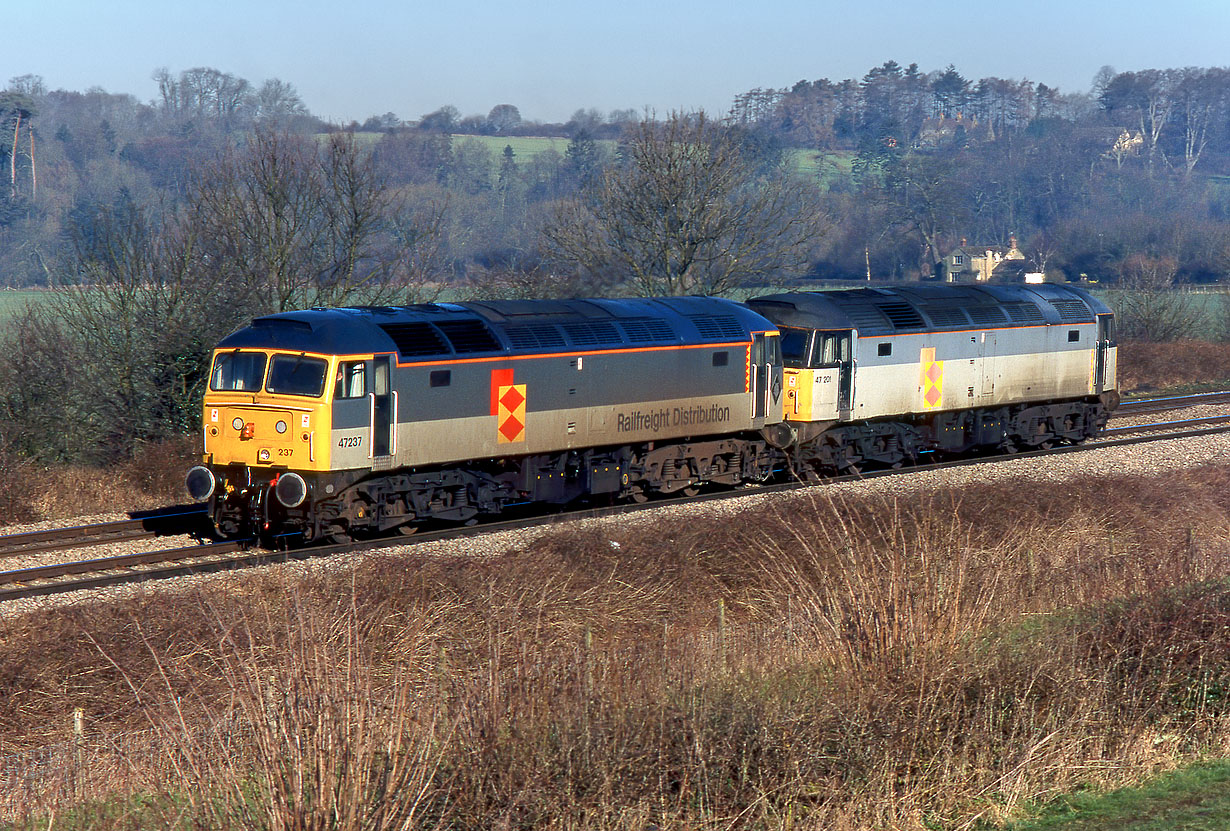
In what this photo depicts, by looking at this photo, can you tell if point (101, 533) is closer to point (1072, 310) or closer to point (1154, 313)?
point (1072, 310)

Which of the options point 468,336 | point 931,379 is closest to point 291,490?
point 468,336

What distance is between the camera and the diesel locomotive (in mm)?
18922

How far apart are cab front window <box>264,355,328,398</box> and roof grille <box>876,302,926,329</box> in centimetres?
1251

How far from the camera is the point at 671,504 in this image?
23078 mm

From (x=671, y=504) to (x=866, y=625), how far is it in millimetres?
12933

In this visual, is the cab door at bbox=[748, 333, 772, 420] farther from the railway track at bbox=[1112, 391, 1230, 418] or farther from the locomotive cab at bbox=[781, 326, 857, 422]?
the railway track at bbox=[1112, 391, 1230, 418]

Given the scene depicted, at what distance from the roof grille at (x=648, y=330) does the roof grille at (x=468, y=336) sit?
9.54ft

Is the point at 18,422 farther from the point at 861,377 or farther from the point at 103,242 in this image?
the point at 861,377

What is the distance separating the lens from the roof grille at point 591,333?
21.6m

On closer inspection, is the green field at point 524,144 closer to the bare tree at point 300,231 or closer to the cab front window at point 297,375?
the bare tree at point 300,231

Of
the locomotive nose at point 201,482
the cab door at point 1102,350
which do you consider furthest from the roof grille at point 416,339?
the cab door at point 1102,350

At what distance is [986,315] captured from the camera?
92.8 feet

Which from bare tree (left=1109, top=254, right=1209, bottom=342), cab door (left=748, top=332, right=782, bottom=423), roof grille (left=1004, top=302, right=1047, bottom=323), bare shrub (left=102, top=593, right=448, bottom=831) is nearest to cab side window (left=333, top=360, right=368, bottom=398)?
cab door (left=748, top=332, right=782, bottom=423)

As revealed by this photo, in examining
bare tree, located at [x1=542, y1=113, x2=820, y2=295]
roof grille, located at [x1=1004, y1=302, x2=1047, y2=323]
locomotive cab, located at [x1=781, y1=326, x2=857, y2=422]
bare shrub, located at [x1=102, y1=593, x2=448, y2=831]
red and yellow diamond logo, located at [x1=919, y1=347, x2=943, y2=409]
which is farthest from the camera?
bare tree, located at [x1=542, y1=113, x2=820, y2=295]
